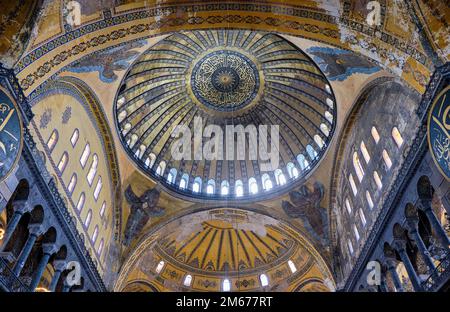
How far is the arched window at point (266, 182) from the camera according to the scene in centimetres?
1906

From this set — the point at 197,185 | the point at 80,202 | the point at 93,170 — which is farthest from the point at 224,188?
the point at 80,202

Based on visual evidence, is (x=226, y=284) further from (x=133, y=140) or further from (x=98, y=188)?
(x=98, y=188)

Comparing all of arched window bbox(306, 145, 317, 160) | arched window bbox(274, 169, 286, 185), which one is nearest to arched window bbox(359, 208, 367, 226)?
arched window bbox(306, 145, 317, 160)

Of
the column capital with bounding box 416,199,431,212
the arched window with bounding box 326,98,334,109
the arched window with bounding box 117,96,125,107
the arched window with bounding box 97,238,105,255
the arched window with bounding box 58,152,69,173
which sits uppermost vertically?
the arched window with bounding box 326,98,334,109

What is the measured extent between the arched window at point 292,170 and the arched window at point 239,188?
2.75 meters

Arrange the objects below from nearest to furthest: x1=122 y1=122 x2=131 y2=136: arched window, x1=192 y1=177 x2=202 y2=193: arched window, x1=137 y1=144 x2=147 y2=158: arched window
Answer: x1=122 y1=122 x2=131 y2=136: arched window → x1=137 y1=144 x2=147 y2=158: arched window → x1=192 y1=177 x2=202 y2=193: arched window

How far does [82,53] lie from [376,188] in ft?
33.8

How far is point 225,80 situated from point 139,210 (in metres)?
7.66

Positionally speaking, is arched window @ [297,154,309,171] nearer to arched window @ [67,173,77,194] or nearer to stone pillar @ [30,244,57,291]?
arched window @ [67,173,77,194]

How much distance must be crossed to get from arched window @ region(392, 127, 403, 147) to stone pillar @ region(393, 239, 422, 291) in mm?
3074

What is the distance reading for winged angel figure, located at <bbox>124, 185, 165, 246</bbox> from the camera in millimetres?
17094

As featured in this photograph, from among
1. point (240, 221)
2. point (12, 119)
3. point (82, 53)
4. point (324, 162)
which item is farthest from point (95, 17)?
point (240, 221)

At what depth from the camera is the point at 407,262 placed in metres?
10.7

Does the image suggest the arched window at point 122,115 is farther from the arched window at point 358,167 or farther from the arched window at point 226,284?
the arched window at point 226,284
